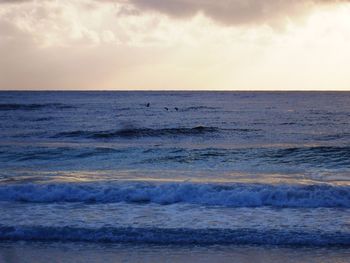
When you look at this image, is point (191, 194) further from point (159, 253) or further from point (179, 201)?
point (159, 253)

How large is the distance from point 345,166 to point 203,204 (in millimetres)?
8726

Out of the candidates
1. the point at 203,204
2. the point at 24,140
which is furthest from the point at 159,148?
the point at 203,204

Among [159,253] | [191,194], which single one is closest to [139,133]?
[191,194]

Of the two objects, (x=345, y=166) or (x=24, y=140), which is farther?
(x=24, y=140)

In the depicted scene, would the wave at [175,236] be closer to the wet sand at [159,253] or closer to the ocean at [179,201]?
the ocean at [179,201]

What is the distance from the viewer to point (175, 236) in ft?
30.1

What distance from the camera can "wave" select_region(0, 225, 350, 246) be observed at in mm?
8914

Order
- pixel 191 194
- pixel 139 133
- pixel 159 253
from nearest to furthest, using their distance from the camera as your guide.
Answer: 1. pixel 159 253
2. pixel 191 194
3. pixel 139 133

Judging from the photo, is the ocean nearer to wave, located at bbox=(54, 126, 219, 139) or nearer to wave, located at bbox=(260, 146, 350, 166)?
wave, located at bbox=(260, 146, 350, 166)

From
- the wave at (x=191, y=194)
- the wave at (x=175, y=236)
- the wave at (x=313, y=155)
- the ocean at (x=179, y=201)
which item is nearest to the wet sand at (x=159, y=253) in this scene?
the ocean at (x=179, y=201)

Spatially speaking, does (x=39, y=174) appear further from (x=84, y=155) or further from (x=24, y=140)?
(x=24, y=140)

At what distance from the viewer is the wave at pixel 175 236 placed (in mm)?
Result: 8914

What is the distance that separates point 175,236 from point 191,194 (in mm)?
3500

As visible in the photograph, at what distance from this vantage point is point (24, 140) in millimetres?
28188
